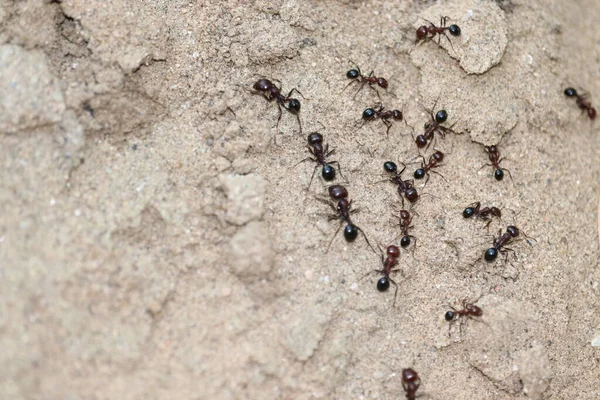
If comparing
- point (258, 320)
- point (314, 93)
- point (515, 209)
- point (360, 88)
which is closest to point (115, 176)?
point (258, 320)

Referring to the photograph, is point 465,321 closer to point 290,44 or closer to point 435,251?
point 435,251

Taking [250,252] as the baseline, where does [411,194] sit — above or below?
above

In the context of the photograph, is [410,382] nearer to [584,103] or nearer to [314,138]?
[314,138]

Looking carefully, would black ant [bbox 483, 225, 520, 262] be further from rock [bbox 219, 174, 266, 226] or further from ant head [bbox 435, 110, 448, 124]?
rock [bbox 219, 174, 266, 226]

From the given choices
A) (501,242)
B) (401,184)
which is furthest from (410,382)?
(401,184)

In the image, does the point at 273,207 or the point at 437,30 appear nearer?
the point at 273,207

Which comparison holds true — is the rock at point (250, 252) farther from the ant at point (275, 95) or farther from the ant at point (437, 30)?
the ant at point (437, 30)

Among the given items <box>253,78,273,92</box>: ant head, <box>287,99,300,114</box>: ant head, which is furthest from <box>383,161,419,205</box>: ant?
<box>253,78,273,92</box>: ant head
